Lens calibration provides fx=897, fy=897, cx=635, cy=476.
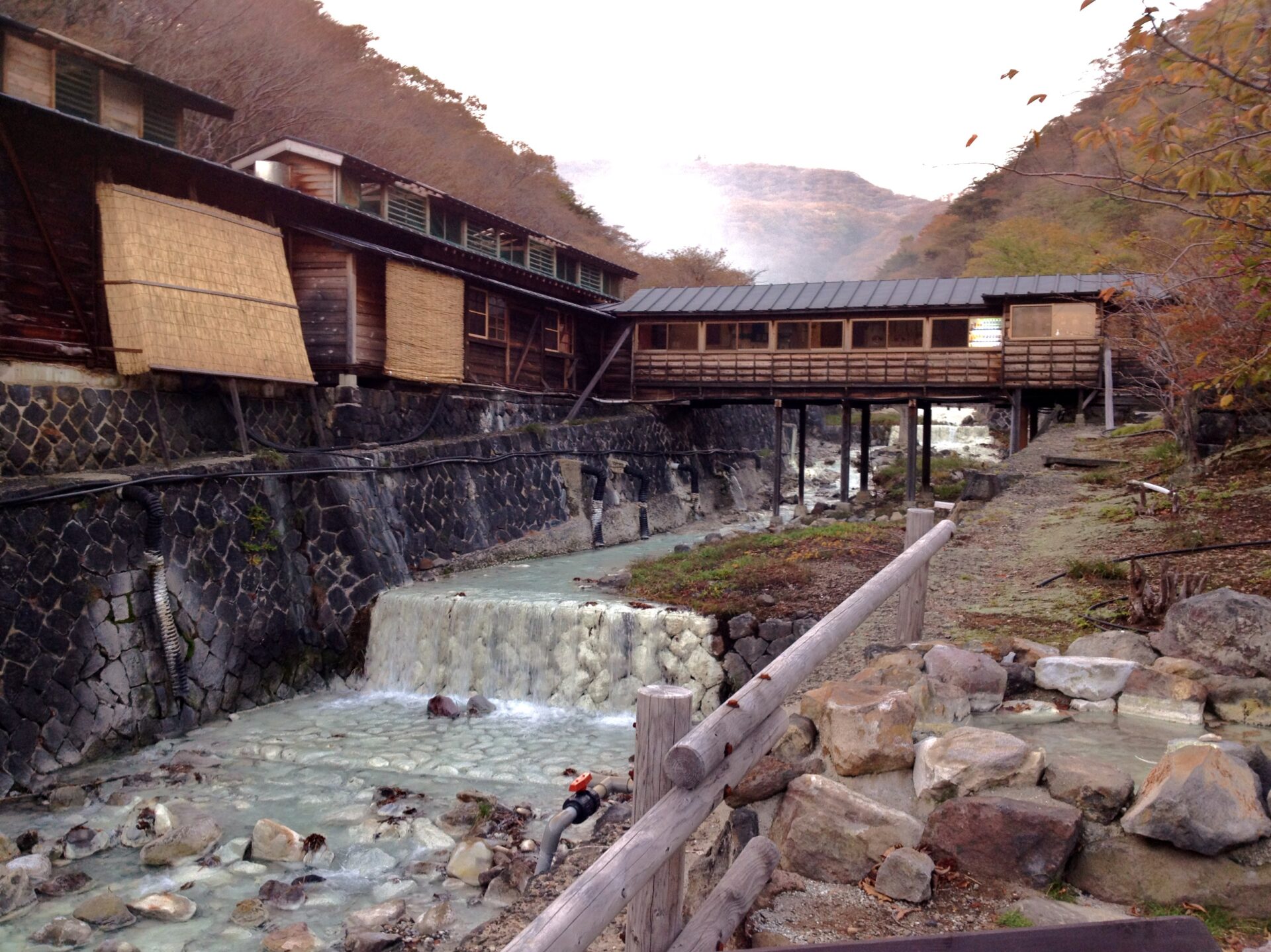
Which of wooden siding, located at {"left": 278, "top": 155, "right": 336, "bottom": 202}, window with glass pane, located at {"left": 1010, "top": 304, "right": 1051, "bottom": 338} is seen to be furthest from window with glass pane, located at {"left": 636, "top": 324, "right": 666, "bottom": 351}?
wooden siding, located at {"left": 278, "top": 155, "right": 336, "bottom": 202}

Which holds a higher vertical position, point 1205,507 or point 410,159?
point 410,159

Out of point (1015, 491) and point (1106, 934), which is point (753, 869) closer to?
point (1106, 934)

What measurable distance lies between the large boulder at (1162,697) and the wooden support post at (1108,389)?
18.7 meters

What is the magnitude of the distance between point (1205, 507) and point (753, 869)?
9.94 meters

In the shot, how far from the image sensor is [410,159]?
118 ft

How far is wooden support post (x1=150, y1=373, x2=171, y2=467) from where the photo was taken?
43.1ft

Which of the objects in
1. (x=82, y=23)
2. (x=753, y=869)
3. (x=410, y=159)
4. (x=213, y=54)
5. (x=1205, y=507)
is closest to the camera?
(x=753, y=869)

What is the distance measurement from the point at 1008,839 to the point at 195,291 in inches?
545

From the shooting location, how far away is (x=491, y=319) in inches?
880

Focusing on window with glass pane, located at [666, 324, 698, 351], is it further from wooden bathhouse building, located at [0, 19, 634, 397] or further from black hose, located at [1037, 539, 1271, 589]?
black hose, located at [1037, 539, 1271, 589]

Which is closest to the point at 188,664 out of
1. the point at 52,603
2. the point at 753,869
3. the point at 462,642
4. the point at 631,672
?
the point at 52,603

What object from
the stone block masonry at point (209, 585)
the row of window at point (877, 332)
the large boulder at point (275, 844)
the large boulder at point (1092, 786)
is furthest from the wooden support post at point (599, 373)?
the large boulder at point (1092, 786)

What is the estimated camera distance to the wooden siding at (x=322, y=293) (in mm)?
17516

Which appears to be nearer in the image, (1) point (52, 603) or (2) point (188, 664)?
(1) point (52, 603)
